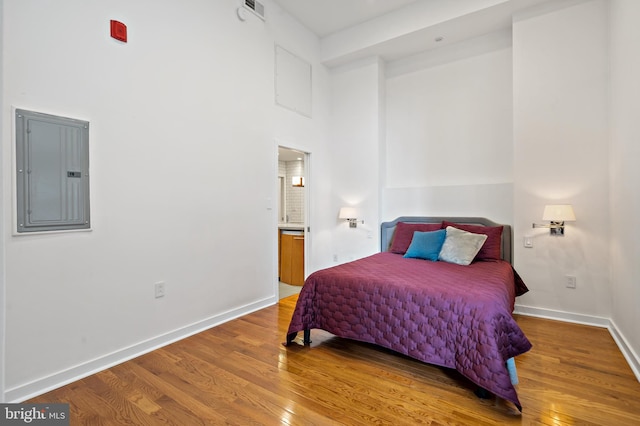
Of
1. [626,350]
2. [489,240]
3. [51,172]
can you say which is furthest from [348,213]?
[51,172]

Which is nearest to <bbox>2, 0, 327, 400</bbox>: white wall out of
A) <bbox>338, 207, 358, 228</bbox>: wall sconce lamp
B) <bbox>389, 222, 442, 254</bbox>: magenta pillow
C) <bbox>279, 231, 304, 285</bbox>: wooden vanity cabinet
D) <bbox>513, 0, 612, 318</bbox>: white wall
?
<bbox>279, 231, 304, 285</bbox>: wooden vanity cabinet

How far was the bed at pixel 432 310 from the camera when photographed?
2.02 m

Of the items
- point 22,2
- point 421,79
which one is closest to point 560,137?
point 421,79

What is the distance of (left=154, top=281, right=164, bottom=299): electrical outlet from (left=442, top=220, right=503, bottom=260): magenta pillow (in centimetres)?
313

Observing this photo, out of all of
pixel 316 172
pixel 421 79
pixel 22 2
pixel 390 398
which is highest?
pixel 421 79

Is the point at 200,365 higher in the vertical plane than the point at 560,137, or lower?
lower

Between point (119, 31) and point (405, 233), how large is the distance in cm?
352

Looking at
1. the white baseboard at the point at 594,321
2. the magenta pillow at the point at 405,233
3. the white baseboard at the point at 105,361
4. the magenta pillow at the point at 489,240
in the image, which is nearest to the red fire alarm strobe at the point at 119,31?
the white baseboard at the point at 105,361

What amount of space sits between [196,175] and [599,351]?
379 cm

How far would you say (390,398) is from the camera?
206cm

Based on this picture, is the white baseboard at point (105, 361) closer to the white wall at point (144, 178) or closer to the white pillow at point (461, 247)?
the white wall at point (144, 178)

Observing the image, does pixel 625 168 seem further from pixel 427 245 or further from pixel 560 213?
pixel 427 245

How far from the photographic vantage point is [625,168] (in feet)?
8.67

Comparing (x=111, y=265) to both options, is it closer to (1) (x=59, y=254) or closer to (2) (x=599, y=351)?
(1) (x=59, y=254)
